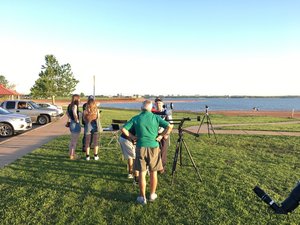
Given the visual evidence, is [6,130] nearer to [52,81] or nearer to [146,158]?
[146,158]

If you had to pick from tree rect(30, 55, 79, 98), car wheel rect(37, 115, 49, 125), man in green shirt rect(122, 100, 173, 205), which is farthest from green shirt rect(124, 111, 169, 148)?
tree rect(30, 55, 79, 98)

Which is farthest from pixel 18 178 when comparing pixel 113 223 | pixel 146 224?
pixel 146 224

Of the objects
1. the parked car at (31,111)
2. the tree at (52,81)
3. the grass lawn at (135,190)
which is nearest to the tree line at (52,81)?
the tree at (52,81)

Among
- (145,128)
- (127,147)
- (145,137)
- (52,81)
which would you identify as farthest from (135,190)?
(52,81)

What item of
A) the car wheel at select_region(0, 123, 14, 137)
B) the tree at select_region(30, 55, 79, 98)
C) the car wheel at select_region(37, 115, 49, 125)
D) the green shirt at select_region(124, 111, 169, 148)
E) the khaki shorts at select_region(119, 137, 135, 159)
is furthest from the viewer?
the tree at select_region(30, 55, 79, 98)

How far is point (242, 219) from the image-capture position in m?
4.16

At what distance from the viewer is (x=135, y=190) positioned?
17.6ft

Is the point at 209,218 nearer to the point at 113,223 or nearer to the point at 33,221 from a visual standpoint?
the point at 113,223

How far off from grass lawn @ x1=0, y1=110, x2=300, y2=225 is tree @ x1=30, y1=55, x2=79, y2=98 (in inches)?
1266

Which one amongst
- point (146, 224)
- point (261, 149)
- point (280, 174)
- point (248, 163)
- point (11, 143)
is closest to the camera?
point (146, 224)

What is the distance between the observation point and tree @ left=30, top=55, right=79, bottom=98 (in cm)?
3814

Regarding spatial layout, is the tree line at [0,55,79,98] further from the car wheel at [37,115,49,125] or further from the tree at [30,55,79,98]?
the car wheel at [37,115,49,125]

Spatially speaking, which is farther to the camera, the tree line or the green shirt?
the tree line

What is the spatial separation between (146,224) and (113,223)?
520mm
